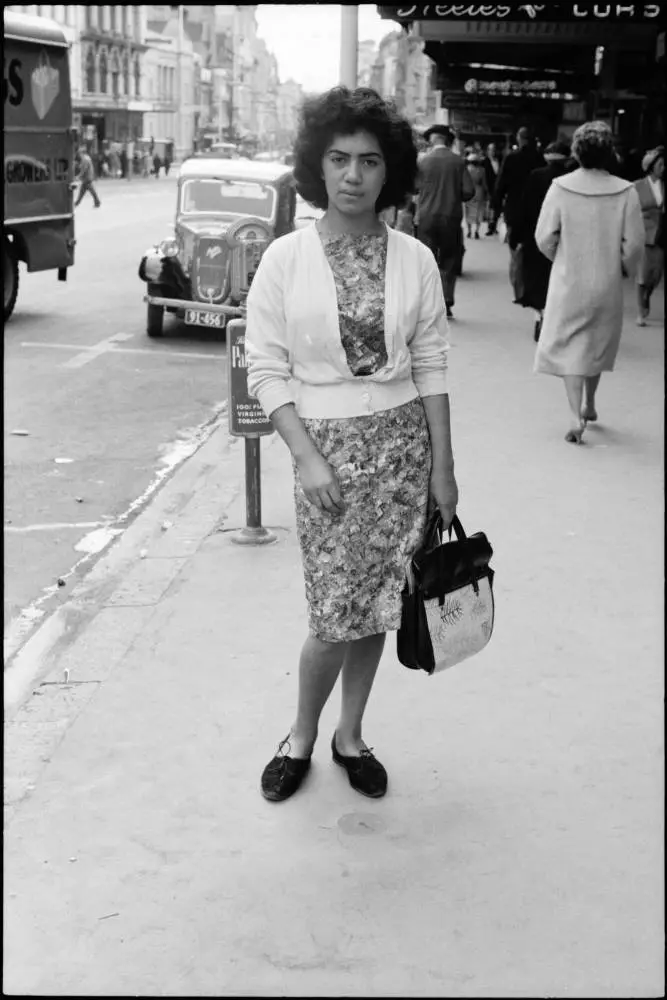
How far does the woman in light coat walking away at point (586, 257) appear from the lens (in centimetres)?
756

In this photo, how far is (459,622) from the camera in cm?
359

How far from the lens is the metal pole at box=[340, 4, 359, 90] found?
1435 centimetres

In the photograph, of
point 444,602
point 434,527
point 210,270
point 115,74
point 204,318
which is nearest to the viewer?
point 444,602

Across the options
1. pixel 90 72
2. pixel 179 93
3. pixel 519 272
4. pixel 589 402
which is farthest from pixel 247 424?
pixel 179 93

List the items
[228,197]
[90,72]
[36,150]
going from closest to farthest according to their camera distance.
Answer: [36,150], [228,197], [90,72]

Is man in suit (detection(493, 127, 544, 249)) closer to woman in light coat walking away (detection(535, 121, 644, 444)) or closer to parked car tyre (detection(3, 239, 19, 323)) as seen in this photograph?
parked car tyre (detection(3, 239, 19, 323))

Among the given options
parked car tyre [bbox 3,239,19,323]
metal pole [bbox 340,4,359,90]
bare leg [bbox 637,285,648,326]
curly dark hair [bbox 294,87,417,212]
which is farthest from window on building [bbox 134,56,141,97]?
curly dark hair [bbox 294,87,417,212]

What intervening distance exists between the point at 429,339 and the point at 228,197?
1194cm

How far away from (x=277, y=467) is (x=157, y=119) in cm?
10249

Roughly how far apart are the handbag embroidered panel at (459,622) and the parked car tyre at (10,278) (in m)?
11.4

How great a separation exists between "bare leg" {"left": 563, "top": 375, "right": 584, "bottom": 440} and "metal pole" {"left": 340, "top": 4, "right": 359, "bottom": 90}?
24.6ft

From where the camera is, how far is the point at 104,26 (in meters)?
82.4

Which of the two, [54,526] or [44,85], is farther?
[44,85]

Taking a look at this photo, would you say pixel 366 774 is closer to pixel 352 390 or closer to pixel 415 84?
pixel 352 390
